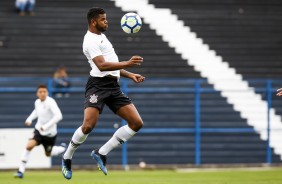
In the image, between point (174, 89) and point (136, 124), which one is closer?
point (136, 124)

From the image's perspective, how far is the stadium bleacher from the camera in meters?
22.5

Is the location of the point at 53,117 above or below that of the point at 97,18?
below

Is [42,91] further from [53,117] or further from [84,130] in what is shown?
[84,130]

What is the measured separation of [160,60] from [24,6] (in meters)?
4.41

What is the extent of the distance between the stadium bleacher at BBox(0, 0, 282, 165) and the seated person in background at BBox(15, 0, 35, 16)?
0.21 metres

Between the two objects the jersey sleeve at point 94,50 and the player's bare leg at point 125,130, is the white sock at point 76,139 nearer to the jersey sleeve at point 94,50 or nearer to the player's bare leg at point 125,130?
the player's bare leg at point 125,130

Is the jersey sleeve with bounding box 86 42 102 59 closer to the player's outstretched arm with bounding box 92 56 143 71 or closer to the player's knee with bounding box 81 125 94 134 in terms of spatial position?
the player's outstretched arm with bounding box 92 56 143 71

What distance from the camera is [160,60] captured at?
81.1 feet

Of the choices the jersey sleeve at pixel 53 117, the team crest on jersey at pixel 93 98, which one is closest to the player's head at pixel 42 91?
the jersey sleeve at pixel 53 117

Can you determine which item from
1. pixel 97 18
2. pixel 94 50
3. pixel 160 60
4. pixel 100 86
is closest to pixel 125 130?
pixel 100 86

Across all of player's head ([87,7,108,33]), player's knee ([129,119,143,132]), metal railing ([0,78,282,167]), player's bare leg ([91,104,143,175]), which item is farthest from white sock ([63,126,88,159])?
metal railing ([0,78,282,167])

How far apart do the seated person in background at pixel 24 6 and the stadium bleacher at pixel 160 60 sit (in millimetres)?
214

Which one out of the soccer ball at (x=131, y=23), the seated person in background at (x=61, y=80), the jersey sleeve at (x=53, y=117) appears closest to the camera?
the soccer ball at (x=131, y=23)

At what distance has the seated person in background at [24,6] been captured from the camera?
24.6 meters
